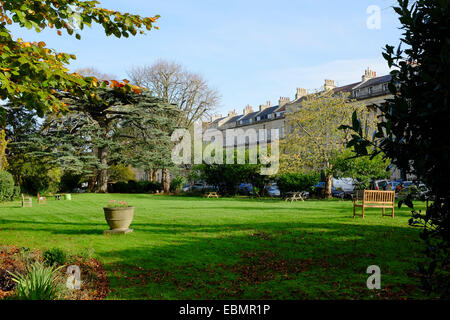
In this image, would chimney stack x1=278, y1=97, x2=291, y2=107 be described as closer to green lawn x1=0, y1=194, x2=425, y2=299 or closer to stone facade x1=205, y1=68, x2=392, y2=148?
stone facade x1=205, y1=68, x2=392, y2=148

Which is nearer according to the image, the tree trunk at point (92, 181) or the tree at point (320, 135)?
the tree at point (320, 135)

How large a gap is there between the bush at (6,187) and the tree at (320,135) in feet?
70.8

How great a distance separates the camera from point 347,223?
42.5 feet

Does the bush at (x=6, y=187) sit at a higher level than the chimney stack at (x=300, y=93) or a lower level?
lower

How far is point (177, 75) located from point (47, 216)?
Answer: 32.1m

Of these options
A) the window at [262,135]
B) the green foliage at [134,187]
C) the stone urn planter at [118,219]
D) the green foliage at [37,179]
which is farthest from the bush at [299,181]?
the window at [262,135]

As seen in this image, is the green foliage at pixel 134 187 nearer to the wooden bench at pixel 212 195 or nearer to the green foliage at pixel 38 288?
the wooden bench at pixel 212 195

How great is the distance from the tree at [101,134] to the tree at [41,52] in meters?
29.1

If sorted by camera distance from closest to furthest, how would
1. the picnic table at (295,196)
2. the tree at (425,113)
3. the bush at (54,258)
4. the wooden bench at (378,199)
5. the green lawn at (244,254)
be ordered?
the tree at (425,113)
the green lawn at (244,254)
the bush at (54,258)
the wooden bench at (378,199)
the picnic table at (295,196)

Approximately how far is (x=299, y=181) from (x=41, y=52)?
2681 centimetres

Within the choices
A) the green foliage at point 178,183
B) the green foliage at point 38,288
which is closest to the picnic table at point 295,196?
the green foliage at point 178,183

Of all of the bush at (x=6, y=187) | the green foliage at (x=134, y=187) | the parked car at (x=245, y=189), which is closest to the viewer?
the bush at (x=6, y=187)

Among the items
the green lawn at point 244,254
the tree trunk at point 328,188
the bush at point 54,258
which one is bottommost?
the green lawn at point 244,254

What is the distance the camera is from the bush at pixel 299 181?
30516 millimetres
